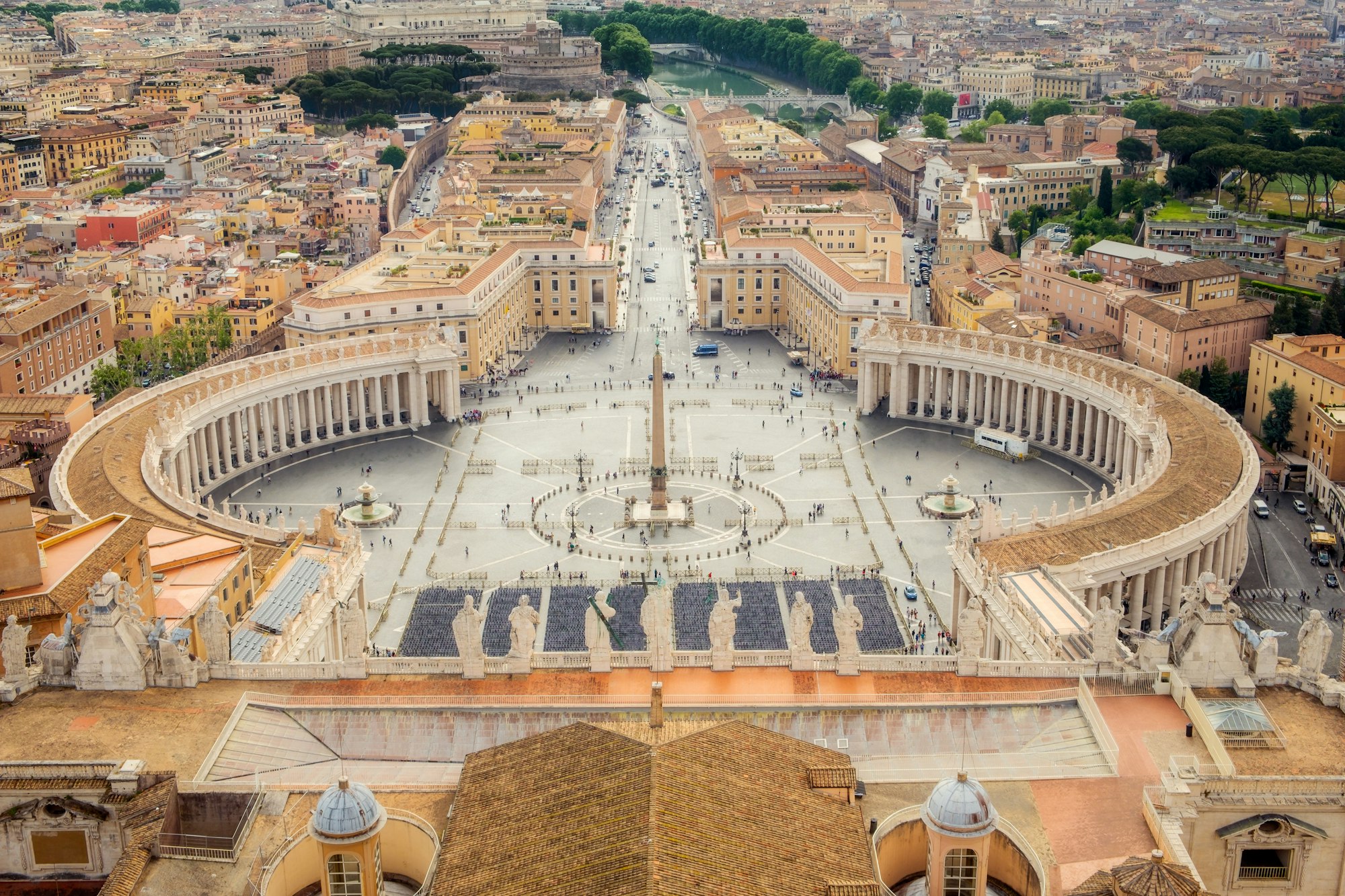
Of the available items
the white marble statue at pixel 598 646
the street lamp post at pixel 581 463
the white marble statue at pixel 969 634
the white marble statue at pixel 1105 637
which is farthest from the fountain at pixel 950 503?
the white marble statue at pixel 598 646

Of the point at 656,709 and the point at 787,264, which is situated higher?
the point at 656,709

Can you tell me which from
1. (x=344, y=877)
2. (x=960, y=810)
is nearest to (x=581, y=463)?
(x=344, y=877)

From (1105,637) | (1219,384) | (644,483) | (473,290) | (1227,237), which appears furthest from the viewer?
(1227,237)

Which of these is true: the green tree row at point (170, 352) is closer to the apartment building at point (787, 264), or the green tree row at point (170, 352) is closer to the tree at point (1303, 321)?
the apartment building at point (787, 264)

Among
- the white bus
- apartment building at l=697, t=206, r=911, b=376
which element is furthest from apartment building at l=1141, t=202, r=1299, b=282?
the white bus

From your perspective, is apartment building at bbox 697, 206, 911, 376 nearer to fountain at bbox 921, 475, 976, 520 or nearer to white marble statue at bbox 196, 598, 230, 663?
fountain at bbox 921, 475, 976, 520

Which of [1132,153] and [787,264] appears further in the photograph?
[1132,153]

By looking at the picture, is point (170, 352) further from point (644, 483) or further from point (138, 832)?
point (138, 832)

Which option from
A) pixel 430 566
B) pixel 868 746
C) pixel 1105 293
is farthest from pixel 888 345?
pixel 868 746
